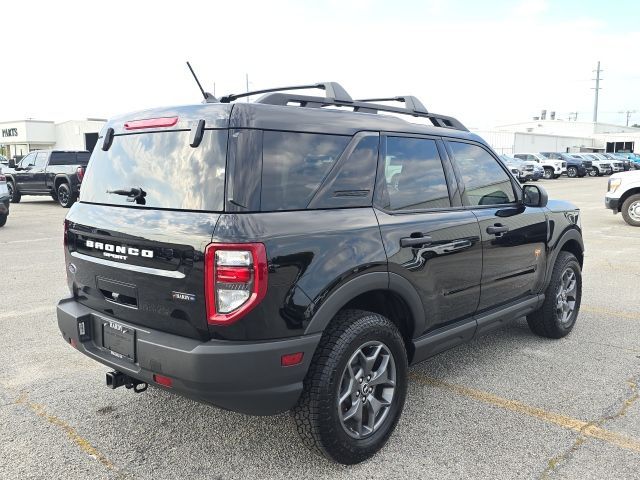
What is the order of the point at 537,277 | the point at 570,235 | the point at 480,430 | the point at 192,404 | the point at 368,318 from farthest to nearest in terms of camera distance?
the point at 570,235 → the point at 537,277 → the point at 192,404 → the point at 480,430 → the point at 368,318

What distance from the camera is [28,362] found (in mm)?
4234

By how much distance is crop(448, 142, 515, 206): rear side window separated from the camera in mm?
3822

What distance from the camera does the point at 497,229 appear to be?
3873 mm

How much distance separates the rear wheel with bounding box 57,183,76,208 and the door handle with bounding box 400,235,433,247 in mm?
15779

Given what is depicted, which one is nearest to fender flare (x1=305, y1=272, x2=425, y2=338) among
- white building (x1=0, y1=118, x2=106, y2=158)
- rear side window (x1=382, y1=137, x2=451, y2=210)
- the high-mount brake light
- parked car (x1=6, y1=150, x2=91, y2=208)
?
rear side window (x1=382, y1=137, x2=451, y2=210)

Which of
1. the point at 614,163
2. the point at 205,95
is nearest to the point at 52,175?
the point at 205,95

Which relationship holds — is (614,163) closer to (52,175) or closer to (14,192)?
(52,175)

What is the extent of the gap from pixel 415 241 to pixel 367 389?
2.89 ft

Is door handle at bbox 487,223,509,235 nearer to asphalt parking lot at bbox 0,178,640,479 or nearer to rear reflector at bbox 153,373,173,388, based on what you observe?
asphalt parking lot at bbox 0,178,640,479

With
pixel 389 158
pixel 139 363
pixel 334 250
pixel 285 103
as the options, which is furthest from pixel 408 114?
pixel 139 363

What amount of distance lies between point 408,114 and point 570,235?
6.96 ft

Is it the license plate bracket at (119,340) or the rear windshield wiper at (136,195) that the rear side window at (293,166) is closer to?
the rear windshield wiper at (136,195)

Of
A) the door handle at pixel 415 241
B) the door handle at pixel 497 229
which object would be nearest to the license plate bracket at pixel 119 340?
the door handle at pixel 415 241

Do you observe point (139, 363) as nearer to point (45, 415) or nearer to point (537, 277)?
point (45, 415)
